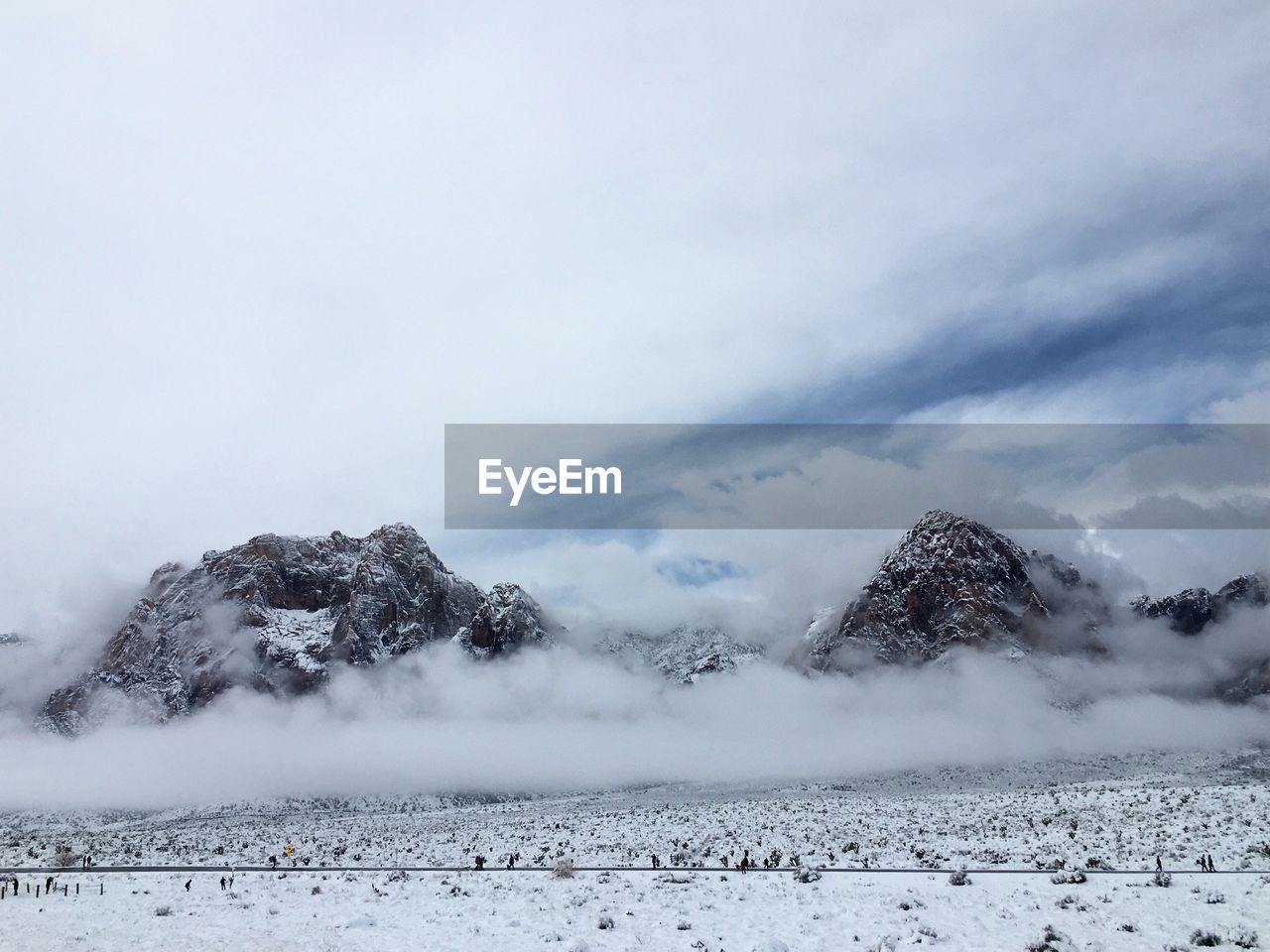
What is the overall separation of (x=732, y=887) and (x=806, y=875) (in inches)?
120

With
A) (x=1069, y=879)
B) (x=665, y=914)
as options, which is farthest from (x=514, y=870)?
(x=1069, y=879)

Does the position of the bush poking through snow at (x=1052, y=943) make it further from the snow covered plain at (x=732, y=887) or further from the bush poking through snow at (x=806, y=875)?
the bush poking through snow at (x=806, y=875)

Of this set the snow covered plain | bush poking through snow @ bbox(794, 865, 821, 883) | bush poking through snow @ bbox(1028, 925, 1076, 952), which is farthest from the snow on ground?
bush poking through snow @ bbox(794, 865, 821, 883)

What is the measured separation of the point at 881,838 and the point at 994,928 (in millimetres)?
18633

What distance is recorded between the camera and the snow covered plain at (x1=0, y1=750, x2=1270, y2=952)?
77.3 ft

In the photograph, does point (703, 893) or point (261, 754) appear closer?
point (703, 893)

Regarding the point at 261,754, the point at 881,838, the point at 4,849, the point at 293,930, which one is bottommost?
the point at 261,754

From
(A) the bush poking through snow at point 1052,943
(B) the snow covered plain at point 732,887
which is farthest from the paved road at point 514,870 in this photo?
(A) the bush poking through snow at point 1052,943

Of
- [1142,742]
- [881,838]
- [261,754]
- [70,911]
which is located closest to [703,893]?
[881,838]

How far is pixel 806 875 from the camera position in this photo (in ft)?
99.6

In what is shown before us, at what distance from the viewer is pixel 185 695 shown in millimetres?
196625

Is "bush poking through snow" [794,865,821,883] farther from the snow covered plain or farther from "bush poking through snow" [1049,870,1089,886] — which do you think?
"bush poking through snow" [1049,870,1089,886]

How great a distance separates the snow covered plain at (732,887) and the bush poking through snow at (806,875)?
0.47 m

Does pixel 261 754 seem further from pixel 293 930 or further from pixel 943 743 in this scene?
pixel 293 930
